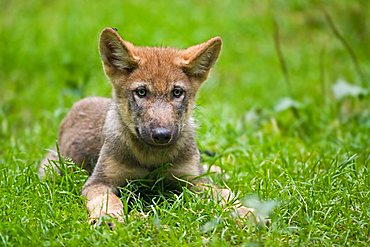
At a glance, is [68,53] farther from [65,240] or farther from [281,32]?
[65,240]

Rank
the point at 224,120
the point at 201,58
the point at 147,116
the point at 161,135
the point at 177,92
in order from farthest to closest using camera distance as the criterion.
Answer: the point at 224,120
the point at 201,58
the point at 177,92
the point at 147,116
the point at 161,135

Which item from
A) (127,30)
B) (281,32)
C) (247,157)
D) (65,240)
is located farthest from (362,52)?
(65,240)

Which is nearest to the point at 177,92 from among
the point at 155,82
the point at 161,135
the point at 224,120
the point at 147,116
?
the point at 155,82

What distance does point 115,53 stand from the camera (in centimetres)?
600

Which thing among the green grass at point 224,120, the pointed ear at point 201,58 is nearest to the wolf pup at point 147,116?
the pointed ear at point 201,58

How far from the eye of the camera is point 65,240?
483 centimetres

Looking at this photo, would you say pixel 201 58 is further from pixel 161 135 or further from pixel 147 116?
pixel 161 135

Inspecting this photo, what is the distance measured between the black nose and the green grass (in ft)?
1.53

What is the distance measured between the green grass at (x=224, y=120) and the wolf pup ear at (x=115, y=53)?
101 cm

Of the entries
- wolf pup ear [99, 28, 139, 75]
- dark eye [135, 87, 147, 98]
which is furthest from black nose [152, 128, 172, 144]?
wolf pup ear [99, 28, 139, 75]

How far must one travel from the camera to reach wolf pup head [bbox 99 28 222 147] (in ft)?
18.5

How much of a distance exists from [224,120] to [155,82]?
3132 mm

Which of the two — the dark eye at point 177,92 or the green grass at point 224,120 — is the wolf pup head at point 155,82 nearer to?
the dark eye at point 177,92

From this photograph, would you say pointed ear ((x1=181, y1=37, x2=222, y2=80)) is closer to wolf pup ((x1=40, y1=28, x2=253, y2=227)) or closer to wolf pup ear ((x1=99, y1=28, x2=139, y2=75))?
wolf pup ((x1=40, y1=28, x2=253, y2=227))
